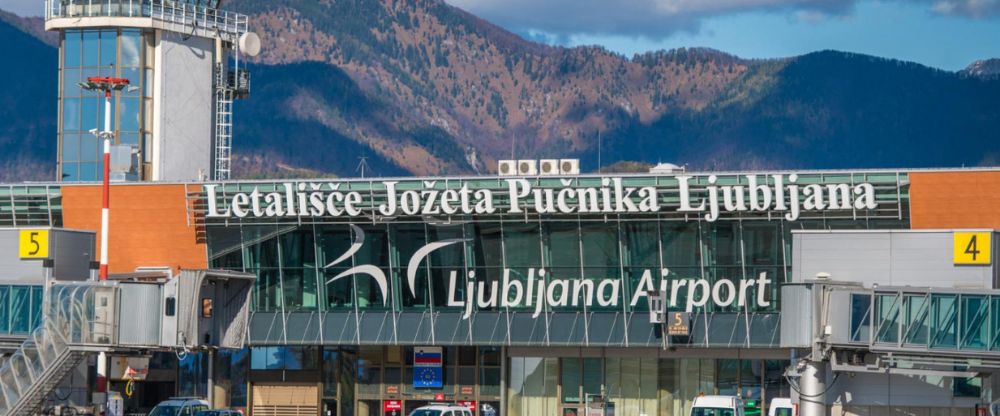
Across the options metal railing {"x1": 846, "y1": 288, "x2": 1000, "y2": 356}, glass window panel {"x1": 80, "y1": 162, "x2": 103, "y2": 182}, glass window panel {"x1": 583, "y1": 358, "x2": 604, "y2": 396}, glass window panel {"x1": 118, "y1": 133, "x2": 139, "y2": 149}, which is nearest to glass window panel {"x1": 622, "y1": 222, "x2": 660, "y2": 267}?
glass window panel {"x1": 583, "y1": 358, "x2": 604, "y2": 396}

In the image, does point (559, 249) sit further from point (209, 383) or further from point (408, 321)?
point (209, 383)

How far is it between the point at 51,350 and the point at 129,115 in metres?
35.7

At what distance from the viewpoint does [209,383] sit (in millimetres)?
83938

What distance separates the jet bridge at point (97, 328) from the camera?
61.2 m

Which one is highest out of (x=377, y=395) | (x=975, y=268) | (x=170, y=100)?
(x=170, y=100)

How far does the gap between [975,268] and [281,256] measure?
34.5 m

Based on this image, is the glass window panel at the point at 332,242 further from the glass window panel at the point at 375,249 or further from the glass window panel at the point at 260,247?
the glass window panel at the point at 260,247

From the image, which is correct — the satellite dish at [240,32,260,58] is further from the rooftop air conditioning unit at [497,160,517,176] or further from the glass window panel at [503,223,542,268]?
the glass window panel at [503,223,542,268]

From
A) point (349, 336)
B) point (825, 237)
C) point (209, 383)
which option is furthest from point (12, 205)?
point (825, 237)

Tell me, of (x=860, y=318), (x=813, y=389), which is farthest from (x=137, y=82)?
(x=860, y=318)

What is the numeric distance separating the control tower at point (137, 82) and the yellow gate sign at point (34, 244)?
79.6 ft

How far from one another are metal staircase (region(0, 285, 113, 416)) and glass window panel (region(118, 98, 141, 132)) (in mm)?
34206

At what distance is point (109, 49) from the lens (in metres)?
95.9

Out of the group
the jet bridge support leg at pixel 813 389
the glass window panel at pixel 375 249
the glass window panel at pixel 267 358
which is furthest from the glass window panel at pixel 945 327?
the glass window panel at pixel 267 358
